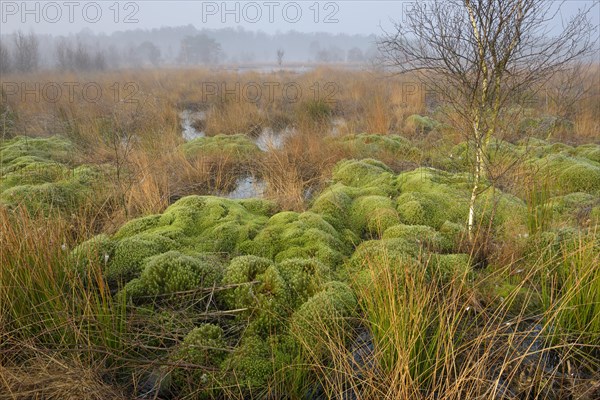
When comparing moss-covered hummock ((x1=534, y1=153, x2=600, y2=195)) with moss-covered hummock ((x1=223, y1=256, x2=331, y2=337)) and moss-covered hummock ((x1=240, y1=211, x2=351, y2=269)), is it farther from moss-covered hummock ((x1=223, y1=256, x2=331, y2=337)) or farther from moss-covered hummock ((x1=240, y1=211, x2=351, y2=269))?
moss-covered hummock ((x1=223, y1=256, x2=331, y2=337))

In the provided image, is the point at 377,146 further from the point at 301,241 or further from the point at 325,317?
the point at 325,317

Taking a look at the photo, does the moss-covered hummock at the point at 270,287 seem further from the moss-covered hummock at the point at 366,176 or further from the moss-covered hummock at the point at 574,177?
the moss-covered hummock at the point at 574,177

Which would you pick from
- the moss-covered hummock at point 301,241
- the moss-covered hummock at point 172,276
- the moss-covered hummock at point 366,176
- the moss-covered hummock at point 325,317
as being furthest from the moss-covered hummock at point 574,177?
the moss-covered hummock at point 172,276

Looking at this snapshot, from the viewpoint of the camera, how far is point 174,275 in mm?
2445

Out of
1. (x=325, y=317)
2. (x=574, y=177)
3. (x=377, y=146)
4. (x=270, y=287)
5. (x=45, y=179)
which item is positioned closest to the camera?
(x=325, y=317)

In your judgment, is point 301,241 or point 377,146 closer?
point 301,241

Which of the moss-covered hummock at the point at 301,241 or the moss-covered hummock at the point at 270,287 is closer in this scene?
the moss-covered hummock at the point at 270,287

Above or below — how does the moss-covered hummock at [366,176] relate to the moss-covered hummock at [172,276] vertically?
above

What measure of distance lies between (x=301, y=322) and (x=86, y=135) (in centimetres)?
675

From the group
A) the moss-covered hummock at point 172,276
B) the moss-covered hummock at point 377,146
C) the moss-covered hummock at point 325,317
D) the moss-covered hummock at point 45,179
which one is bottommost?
the moss-covered hummock at point 325,317

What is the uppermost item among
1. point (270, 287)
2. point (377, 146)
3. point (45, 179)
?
point (377, 146)

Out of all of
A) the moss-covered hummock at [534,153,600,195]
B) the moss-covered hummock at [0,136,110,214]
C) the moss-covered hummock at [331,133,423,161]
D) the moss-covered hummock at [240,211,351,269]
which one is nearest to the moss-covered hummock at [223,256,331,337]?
the moss-covered hummock at [240,211,351,269]

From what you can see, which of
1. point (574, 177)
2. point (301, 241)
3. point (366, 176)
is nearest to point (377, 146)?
point (366, 176)

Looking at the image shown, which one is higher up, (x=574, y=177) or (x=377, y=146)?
(x=377, y=146)
